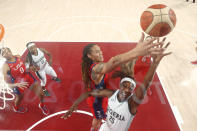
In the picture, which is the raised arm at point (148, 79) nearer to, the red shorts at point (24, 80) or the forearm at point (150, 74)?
the forearm at point (150, 74)

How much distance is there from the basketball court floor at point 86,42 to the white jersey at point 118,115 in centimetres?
102

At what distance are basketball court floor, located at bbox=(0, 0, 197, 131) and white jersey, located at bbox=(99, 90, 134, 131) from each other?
3.34 ft

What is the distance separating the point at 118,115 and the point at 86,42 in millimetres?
3718

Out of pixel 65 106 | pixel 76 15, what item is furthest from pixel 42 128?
pixel 76 15

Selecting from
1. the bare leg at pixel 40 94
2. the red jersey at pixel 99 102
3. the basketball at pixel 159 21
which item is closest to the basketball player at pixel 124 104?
the red jersey at pixel 99 102

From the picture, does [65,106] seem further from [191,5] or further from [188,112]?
[191,5]

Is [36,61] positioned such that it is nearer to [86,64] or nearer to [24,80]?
[24,80]

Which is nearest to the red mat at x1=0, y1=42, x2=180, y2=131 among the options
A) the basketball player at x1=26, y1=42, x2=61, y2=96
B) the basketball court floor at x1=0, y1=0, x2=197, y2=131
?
the basketball court floor at x1=0, y1=0, x2=197, y2=131

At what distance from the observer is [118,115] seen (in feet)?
6.38

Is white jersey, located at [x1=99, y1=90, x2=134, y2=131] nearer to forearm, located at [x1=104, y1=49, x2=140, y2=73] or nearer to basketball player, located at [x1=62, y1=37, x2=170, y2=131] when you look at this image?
basketball player, located at [x1=62, y1=37, x2=170, y2=131]

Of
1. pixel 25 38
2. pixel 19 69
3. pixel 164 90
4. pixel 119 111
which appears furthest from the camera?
pixel 25 38

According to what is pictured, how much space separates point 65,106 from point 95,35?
3.21 meters

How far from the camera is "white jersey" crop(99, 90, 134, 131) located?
1888 millimetres

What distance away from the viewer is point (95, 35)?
5.74 meters
